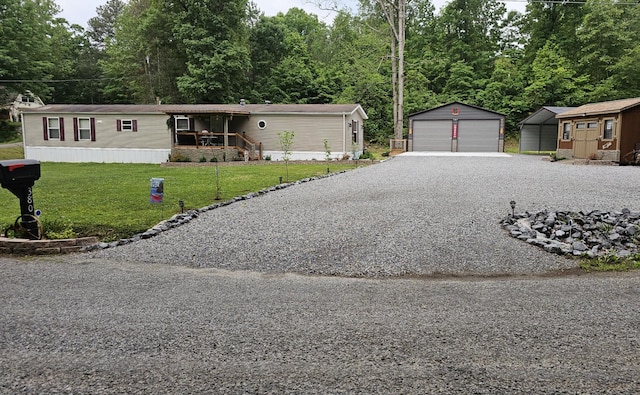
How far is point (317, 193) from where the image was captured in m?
10.3

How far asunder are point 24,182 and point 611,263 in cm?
716

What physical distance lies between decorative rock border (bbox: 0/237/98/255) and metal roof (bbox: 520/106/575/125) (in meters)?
24.6

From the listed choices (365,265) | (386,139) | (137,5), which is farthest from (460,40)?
(365,265)

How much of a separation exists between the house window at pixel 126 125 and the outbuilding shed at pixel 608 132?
2002 cm

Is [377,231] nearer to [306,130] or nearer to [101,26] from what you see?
[306,130]

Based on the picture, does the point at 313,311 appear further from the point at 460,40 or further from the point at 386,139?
the point at 460,40

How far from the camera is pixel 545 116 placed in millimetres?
26531

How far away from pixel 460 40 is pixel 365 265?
39989mm

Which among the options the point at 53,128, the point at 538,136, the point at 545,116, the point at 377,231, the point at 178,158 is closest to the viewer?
the point at 377,231

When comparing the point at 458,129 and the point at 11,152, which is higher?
the point at 458,129

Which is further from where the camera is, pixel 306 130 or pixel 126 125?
pixel 126 125

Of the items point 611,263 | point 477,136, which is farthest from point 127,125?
point 611,263

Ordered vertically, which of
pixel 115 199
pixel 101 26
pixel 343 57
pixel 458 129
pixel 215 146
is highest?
pixel 101 26

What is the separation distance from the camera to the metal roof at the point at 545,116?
25.3 m
